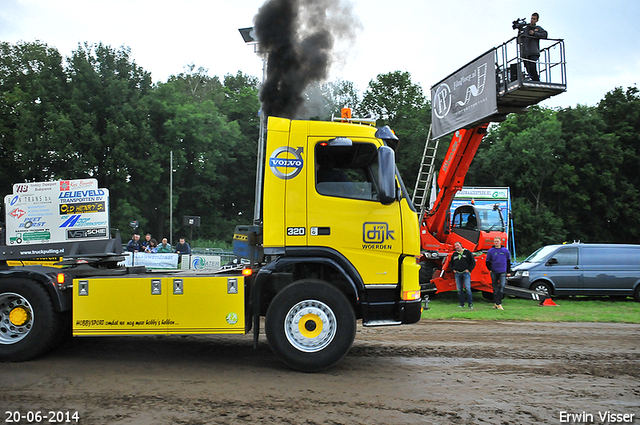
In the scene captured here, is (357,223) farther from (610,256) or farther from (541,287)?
(610,256)

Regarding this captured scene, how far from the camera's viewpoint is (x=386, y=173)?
5.80 meters

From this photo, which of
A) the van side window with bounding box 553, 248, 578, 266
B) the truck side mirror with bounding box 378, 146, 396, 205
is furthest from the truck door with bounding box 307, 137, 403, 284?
the van side window with bounding box 553, 248, 578, 266

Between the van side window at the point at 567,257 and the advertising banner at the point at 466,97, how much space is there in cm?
507

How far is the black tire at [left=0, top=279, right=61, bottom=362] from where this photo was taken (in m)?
6.20

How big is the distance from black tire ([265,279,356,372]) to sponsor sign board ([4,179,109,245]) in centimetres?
300

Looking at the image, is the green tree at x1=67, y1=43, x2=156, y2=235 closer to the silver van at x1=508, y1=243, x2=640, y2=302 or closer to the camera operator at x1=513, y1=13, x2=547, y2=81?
the silver van at x1=508, y1=243, x2=640, y2=302

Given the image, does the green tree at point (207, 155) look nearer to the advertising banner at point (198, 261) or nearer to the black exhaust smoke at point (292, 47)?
the advertising banner at point (198, 261)

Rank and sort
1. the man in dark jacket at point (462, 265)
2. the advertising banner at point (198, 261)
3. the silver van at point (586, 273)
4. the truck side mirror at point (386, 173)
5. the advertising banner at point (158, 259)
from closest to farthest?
the truck side mirror at point (386, 173) < the man in dark jacket at point (462, 265) < the silver van at point (586, 273) < the advertising banner at point (198, 261) < the advertising banner at point (158, 259)

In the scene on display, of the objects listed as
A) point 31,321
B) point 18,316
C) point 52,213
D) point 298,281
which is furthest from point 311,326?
point 52,213

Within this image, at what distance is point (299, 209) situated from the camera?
19.7ft

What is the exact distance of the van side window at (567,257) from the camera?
14.7 m

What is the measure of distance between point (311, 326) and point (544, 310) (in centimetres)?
854

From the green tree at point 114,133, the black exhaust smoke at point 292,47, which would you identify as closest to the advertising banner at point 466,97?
the black exhaust smoke at point 292,47

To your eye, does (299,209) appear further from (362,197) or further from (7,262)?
(7,262)
